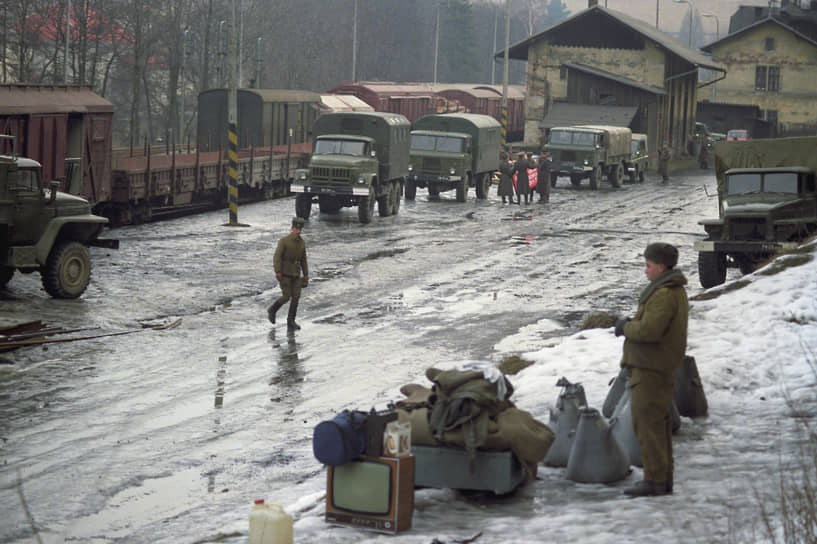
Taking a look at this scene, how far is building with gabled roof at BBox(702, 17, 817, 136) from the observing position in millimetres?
75938

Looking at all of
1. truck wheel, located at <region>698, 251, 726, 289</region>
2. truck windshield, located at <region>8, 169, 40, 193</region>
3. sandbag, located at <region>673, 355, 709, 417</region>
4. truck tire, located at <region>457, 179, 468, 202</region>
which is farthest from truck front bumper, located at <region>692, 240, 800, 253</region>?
truck tire, located at <region>457, 179, 468, 202</region>

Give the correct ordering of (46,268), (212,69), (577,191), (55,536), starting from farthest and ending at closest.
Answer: (212,69) < (577,191) < (46,268) < (55,536)

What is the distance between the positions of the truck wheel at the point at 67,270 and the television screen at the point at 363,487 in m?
11.4

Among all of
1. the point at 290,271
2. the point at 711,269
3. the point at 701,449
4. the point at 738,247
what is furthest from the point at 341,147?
the point at 701,449

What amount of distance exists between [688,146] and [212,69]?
107 ft

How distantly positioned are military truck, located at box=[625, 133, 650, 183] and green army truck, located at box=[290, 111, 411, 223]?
18.2 metres

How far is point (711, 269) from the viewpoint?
2050cm

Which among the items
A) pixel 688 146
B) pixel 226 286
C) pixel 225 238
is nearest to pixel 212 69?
pixel 688 146

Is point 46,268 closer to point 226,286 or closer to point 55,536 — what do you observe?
point 226,286

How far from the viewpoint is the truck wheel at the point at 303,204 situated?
102ft

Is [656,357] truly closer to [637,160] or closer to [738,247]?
[738,247]

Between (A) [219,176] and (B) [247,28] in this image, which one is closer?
(A) [219,176]

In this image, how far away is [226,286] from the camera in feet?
66.0

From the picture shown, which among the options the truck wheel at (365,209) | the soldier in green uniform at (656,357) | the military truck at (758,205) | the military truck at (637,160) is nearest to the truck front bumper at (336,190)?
the truck wheel at (365,209)
